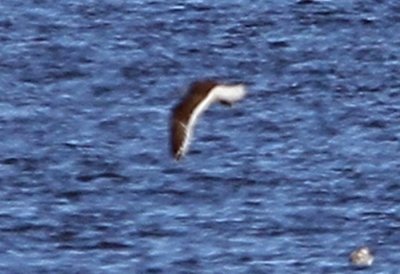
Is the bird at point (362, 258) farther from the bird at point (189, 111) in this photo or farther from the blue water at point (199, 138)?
the bird at point (189, 111)

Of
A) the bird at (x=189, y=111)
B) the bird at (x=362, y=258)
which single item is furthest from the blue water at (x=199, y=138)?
the bird at (x=189, y=111)

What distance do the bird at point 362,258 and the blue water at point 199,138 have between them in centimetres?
8

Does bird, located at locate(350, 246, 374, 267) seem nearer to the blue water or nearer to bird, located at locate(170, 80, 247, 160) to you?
the blue water

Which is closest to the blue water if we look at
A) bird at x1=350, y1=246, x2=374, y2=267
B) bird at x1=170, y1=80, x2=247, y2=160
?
bird at x1=350, y1=246, x2=374, y2=267

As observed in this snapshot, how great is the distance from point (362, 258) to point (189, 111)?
343 cm

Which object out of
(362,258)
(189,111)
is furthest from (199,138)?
(189,111)

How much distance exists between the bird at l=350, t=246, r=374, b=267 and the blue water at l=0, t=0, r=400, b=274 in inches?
3.1

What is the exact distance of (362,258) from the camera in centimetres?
1448

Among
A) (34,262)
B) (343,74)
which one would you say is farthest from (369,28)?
(34,262)

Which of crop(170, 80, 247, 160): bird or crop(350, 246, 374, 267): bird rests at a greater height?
crop(170, 80, 247, 160): bird

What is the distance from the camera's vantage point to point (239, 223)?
1518 centimetres

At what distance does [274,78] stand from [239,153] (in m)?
1.76

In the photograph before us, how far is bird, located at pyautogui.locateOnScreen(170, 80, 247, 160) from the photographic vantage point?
11156 mm

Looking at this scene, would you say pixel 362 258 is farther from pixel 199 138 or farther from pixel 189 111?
pixel 189 111
